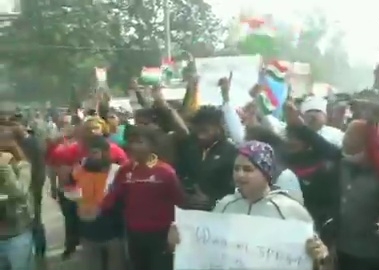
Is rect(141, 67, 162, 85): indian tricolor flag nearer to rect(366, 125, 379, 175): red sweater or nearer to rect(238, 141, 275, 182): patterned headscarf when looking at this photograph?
rect(238, 141, 275, 182): patterned headscarf

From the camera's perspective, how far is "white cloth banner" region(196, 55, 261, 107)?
3.56 m

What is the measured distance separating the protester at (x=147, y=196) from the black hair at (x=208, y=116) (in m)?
0.22

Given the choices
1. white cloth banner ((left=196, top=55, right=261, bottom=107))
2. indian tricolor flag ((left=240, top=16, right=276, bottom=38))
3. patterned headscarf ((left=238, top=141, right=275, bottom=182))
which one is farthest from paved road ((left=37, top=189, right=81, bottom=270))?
indian tricolor flag ((left=240, top=16, right=276, bottom=38))

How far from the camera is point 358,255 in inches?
139

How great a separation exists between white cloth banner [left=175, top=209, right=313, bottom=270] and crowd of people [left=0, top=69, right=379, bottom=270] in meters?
0.04

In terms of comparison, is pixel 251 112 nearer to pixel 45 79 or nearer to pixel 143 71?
pixel 143 71

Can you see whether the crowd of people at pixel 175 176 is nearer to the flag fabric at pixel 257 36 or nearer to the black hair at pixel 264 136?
the black hair at pixel 264 136

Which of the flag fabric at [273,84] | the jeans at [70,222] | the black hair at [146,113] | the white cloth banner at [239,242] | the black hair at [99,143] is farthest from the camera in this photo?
the jeans at [70,222]

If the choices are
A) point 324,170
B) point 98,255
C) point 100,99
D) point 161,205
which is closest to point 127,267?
point 98,255

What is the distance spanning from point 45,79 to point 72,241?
87cm

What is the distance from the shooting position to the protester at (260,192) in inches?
123

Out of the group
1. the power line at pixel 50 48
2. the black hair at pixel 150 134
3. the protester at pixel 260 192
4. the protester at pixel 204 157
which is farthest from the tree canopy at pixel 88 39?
the protester at pixel 260 192

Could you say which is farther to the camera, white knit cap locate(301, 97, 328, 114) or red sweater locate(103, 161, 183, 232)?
red sweater locate(103, 161, 183, 232)

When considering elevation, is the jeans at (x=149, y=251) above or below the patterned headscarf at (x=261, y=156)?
below
